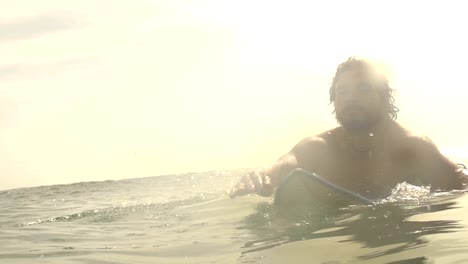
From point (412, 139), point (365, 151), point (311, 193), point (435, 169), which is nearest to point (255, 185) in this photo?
point (311, 193)

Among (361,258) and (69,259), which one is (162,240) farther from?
(361,258)

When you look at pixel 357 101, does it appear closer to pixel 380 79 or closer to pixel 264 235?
pixel 380 79

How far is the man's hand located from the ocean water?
19 cm

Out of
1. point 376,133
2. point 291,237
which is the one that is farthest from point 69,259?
point 376,133

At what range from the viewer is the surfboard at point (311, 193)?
223 inches

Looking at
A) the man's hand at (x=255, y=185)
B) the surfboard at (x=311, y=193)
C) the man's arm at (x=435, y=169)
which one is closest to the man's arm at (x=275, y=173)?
the man's hand at (x=255, y=185)

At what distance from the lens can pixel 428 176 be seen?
6.83m

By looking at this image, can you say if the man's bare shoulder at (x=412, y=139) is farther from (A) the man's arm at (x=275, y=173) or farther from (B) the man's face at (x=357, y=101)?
(A) the man's arm at (x=275, y=173)

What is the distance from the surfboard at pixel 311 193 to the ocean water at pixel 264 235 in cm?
19

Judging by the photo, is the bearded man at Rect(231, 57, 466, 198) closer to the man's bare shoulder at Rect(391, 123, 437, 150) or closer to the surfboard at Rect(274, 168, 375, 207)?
the man's bare shoulder at Rect(391, 123, 437, 150)

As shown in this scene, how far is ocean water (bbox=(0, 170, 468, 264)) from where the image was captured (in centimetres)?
342

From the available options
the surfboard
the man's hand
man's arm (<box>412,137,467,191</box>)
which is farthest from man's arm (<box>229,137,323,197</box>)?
man's arm (<box>412,137,467,191</box>)

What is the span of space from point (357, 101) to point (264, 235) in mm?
3500

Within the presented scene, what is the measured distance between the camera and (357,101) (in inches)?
286
